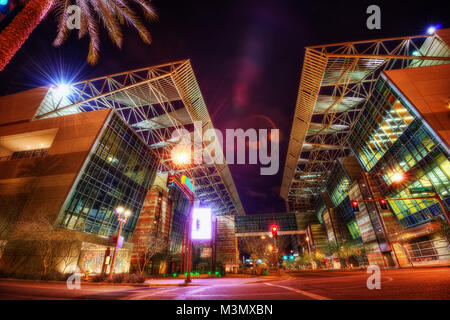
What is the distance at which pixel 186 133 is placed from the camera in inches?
1156

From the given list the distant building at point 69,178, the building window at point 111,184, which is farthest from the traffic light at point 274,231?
the building window at point 111,184

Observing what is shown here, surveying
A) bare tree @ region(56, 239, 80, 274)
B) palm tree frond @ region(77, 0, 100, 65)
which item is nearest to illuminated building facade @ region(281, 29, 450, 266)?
palm tree frond @ region(77, 0, 100, 65)

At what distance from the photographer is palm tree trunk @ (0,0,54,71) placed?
282 inches

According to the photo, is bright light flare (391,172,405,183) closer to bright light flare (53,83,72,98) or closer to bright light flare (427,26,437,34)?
bright light flare (427,26,437,34)

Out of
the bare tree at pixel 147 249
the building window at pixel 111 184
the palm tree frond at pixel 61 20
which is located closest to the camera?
the palm tree frond at pixel 61 20

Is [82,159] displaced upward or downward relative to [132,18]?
downward

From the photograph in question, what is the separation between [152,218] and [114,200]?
7238mm

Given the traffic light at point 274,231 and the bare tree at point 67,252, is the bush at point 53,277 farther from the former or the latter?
the traffic light at point 274,231

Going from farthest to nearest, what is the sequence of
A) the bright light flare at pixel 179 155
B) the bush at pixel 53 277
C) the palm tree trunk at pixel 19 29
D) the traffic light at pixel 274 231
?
the bright light flare at pixel 179 155 → the traffic light at pixel 274 231 → the bush at pixel 53 277 → the palm tree trunk at pixel 19 29

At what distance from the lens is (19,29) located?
24.3ft

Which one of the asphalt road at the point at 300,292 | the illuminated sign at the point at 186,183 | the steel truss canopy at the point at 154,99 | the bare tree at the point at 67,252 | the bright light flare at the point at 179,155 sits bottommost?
the asphalt road at the point at 300,292

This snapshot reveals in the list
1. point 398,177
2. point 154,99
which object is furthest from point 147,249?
point 398,177

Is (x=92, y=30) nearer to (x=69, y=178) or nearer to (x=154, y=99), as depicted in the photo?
(x=154, y=99)

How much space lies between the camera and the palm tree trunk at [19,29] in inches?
282
